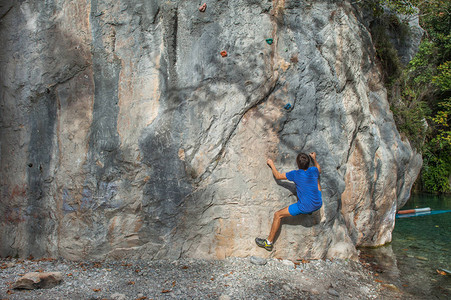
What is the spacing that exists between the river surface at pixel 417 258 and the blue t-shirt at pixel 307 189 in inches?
69.3

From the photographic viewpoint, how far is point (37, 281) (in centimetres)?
363

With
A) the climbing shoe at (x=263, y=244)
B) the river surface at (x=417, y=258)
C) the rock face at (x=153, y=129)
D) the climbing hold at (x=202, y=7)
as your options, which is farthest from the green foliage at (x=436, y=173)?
the climbing hold at (x=202, y=7)

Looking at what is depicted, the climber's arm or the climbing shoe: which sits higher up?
the climber's arm

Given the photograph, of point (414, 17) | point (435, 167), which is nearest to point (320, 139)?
point (414, 17)

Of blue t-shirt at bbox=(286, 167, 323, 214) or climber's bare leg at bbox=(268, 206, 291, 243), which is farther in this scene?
climber's bare leg at bbox=(268, 206, 291, 243)

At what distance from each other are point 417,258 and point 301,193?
3307 millimetres

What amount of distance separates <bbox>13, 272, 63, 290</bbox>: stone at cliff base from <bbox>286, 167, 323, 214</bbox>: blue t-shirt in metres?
3.29

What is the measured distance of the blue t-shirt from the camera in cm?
485

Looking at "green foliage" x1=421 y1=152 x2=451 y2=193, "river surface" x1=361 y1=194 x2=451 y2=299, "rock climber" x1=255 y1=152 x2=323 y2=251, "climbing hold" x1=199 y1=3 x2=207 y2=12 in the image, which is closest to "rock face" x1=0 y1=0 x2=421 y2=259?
"climbing hold" x1=199 y1=3 x2=207 y2=12

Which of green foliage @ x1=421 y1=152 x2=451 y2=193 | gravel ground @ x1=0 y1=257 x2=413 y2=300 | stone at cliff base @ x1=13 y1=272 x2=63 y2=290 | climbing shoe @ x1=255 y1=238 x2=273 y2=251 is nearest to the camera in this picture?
stone at cliff base @ x1=13 y1=272 x2=63 y2=290

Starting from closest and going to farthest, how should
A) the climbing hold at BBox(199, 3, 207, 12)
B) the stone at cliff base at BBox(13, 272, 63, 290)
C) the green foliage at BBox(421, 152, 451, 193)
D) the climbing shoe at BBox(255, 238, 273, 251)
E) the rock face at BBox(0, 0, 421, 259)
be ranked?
the stone at cliff base at BBox(13, 272, 63, 290)
the rock face at BBox(0, 0, 421, 259)
the climbing shoe at BBox(255, 238, 273, 251)
the climbing hold at BBox(199, 3, 207, 12)
the green foliage at BBox(421, 152, 451, 193)

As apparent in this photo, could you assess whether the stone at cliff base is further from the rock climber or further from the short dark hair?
the short dark hair

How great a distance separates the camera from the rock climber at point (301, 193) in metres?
4.86

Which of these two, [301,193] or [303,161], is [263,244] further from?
[303,161]
